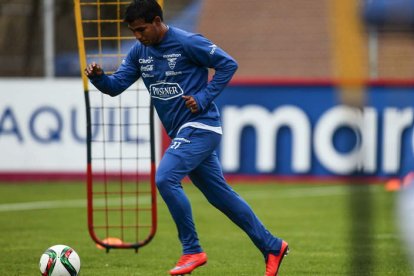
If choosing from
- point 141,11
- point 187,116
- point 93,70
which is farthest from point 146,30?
point 187,116

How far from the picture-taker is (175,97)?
25.3 feet

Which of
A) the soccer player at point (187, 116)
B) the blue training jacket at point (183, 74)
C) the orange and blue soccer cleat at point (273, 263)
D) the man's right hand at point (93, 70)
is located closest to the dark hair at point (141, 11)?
the soccer player at point (187, 116)

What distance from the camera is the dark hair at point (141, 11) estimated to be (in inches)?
294

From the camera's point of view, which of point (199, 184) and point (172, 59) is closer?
point (172, 59)

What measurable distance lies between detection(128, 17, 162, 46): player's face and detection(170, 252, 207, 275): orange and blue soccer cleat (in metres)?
1.61

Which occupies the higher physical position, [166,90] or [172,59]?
[172,59]

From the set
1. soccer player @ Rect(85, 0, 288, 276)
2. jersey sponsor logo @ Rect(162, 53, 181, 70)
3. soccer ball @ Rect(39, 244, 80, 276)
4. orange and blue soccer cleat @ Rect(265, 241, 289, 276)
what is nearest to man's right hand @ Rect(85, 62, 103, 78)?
soccer player @ Rect(85, 0, 288, 276)

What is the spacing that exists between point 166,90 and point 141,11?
2.08 feet

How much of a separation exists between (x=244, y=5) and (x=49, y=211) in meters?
8.70

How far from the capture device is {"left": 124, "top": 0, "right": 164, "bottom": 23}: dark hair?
7.47 meters

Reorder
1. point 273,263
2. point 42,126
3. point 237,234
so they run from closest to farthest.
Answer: point 273,263 → point 237,234 → point 42,126

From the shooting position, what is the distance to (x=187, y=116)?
25.4 ft

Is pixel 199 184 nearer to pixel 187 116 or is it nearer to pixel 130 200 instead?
pixel 187 116

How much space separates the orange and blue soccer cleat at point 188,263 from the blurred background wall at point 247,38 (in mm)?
10430
